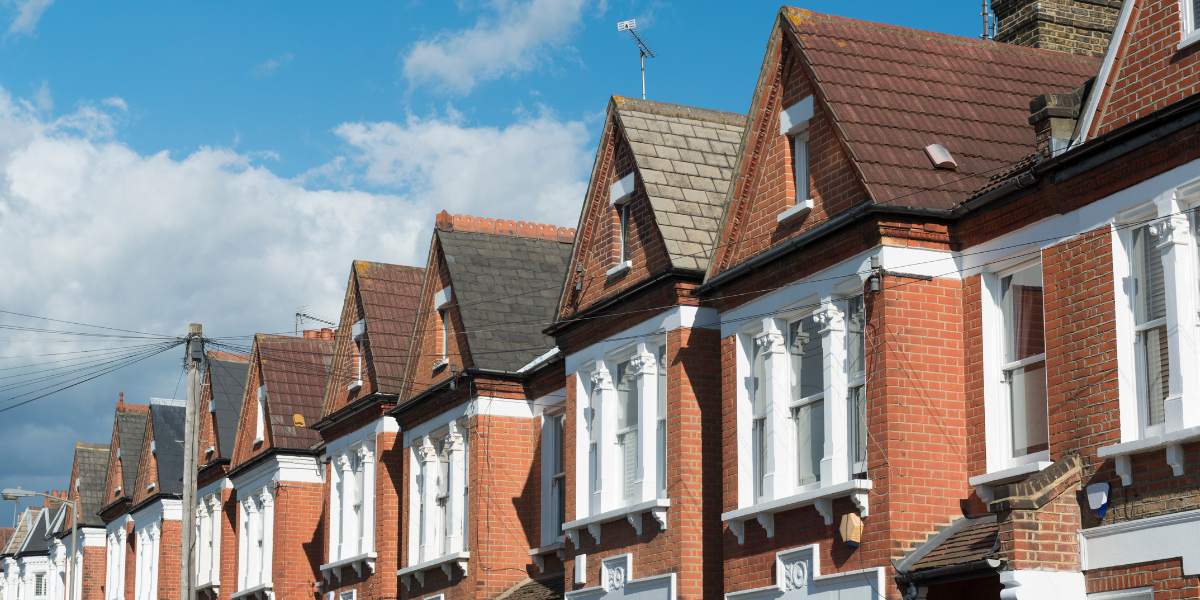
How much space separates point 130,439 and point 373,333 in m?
23.3

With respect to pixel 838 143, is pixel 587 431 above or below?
below

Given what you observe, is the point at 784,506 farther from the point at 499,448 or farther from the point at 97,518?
the point at 97,518

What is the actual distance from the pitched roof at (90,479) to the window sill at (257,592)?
2011 cm

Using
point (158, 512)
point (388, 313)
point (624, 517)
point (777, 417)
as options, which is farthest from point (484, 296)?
point (158, 512)

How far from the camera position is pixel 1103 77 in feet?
55.9

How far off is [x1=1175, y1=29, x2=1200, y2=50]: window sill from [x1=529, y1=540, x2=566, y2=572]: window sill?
14038 millimetres

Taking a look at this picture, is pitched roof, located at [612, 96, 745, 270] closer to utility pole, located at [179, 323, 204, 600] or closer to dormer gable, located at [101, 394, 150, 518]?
utility pole, located at [179, 323, 204, 600]

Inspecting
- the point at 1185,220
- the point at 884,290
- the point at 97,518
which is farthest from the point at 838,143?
the point at 97,518

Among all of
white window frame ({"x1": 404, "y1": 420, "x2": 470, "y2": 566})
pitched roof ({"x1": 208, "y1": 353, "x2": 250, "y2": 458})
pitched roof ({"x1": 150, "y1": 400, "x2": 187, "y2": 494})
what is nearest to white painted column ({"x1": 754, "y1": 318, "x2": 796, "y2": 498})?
white window frame ({"x1": 404, "y1": 420, "x2": 470, "y2": 566})

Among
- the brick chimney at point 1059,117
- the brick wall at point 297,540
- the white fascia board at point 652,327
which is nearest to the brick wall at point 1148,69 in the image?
the brick chimney at point 1059,117

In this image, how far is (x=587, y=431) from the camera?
83.3 feet

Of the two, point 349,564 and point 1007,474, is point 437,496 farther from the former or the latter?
point 1007,474

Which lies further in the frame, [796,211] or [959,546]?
[796,211]

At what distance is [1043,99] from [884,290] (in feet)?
8.74
